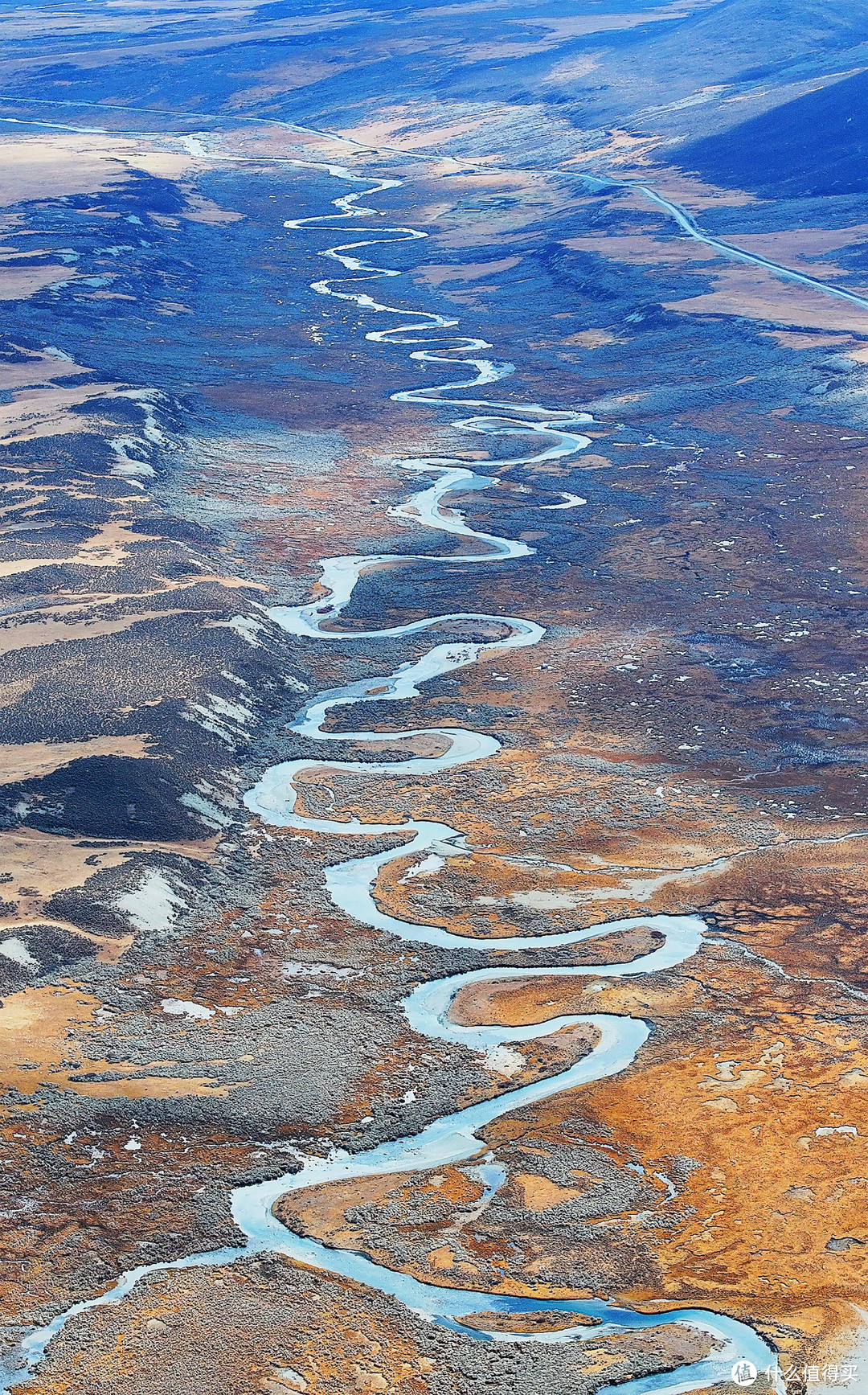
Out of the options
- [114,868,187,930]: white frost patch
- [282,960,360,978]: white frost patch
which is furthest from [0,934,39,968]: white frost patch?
[282,960,360,978]: white frost patch

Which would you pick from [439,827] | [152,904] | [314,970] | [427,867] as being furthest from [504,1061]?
[439,827]

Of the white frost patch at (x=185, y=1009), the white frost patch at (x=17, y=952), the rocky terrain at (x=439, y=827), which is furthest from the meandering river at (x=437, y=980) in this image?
the white frost patch at (x=17, y=952)

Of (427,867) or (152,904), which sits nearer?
(152,904)

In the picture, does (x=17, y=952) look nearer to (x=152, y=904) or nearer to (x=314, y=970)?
(x=152, y=904)

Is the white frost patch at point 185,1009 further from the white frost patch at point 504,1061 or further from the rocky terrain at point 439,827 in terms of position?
the white frost patch at point 504,1061

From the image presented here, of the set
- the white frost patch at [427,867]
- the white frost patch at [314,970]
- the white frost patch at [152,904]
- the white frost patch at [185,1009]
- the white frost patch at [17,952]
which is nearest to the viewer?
the white frost patch at [185,1009]

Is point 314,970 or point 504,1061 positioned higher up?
point 314,970

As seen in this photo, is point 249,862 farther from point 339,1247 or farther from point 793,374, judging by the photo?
point 793,374
